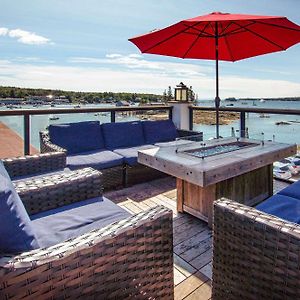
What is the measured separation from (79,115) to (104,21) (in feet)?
7.55

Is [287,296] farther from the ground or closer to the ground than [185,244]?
farther from the ground

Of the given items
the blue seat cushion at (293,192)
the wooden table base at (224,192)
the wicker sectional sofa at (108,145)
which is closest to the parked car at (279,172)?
the wooden table base at (224,192)

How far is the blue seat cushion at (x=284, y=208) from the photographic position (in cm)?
151

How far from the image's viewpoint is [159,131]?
451 cm

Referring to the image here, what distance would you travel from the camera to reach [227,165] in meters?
2.24

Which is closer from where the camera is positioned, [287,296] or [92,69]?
[287,296]

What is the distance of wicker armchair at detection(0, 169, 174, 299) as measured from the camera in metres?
0.92

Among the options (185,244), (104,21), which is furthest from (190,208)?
(104,21)

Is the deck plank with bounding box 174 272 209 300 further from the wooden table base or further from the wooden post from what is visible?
the wooden post

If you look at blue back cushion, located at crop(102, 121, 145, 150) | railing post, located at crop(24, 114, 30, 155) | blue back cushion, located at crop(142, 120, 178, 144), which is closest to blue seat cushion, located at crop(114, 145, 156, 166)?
blue back cushion, located at crop(102, 121, 145, 150)

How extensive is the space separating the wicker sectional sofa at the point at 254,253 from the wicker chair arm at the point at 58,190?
3.39 feet

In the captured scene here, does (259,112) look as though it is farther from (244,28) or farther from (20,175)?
(20,175)

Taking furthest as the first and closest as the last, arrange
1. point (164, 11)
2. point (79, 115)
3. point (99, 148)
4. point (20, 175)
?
point (164, 11)
point (79, 115)
point (99, 148)
point (20, 175)

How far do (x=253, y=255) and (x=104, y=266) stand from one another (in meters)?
0.72
